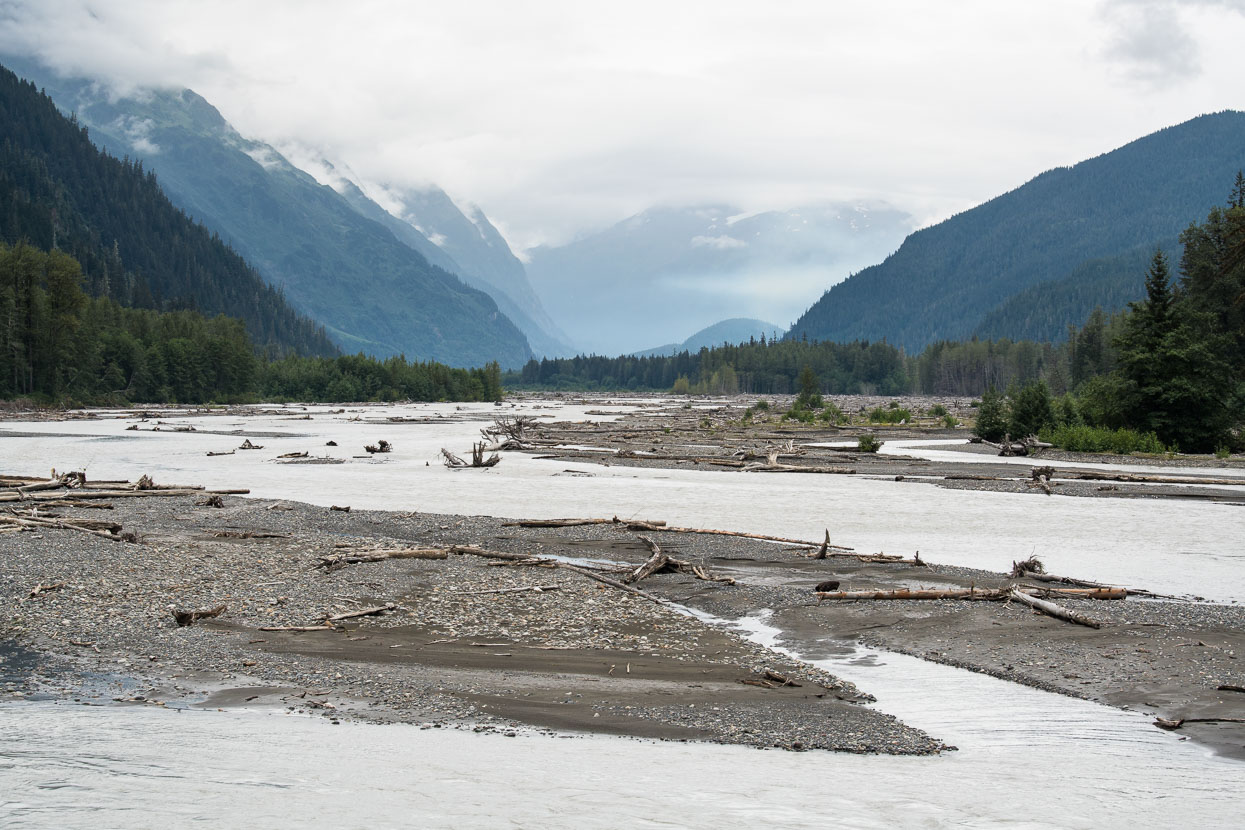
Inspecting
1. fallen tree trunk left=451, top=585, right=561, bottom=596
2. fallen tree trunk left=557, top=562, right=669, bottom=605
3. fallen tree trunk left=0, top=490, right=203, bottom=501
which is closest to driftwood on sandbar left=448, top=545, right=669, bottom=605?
fallen tree trunk left=557, top=562, right=669, bottom=605

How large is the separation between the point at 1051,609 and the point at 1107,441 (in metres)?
45.4

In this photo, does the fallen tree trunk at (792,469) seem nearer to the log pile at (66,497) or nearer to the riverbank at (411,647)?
the log pile at (66,497)

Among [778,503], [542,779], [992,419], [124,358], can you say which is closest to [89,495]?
[778,503]

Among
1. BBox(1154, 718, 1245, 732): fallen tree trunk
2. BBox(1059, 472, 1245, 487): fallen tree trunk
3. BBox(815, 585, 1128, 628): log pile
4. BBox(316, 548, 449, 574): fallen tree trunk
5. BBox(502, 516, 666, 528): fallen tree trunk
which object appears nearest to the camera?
BBox(1154, 718, 1245, 732): fallen tree trunk

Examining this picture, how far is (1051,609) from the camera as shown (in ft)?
53.9

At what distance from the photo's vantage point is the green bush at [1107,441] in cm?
5444

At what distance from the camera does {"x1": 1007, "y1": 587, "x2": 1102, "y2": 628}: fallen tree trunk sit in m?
15.9

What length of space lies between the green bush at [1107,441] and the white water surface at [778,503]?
7.05m

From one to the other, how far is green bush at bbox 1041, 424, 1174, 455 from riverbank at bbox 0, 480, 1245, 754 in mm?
40978

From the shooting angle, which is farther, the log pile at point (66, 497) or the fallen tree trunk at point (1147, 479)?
the fallen tree trunk at point (1147, 479)

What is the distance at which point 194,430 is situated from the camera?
244 ft

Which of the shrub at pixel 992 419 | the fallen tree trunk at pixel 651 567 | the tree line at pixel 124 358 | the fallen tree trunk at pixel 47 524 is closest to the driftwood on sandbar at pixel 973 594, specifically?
the fallen tree trunk at pixel 651 567

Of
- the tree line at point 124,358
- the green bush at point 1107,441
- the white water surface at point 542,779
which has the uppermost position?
the tree line at point 124,358

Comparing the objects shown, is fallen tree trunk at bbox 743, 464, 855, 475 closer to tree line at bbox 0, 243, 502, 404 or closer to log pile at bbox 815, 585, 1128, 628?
log pile at bbox 815, 585, 1128, 628
